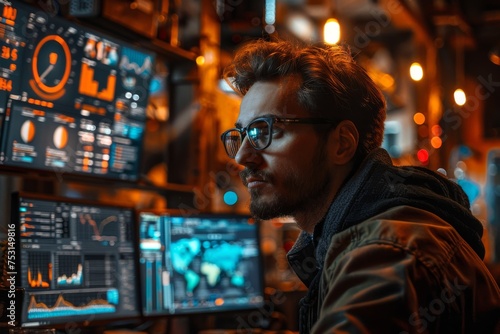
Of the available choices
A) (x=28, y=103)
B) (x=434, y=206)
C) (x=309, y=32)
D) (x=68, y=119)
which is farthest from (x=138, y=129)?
(x=309, y=32)

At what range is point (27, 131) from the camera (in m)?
2.79

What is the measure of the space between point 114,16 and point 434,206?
1863mm

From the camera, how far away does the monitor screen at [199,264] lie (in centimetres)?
320

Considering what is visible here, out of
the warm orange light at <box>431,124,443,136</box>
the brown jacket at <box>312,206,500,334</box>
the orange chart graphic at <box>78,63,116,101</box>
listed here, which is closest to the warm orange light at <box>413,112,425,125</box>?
the warm orange light at <box>431,124,443,136</box>

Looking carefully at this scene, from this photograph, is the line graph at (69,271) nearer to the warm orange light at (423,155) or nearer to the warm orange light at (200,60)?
the warm orange light at (200,60)

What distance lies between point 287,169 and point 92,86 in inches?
51.0

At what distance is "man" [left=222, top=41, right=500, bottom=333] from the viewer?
153 centimetres

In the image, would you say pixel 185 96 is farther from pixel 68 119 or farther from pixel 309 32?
pixel 309 32

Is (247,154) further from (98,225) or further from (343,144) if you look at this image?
(98,225)

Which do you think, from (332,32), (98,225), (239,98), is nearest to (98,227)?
(98,225)

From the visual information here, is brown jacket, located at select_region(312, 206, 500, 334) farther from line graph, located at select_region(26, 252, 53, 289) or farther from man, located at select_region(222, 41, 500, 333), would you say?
line graph, located at select_region(26, 252, 53, 289)

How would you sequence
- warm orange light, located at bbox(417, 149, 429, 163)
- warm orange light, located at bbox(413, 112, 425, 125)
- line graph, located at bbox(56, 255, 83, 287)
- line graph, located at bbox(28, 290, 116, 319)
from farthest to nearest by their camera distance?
warm orange light, located at bbox(413, 112, 425, 125) < warm orange light, located at bbox(417, 149, 429, 163) < line graph, located at bbox(56, 255, 83, 287) < line graph, located at bbox(28, 290, 116, 319)

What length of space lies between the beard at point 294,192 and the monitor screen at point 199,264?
47.7 inches

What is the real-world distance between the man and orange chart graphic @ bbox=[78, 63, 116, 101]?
780 mm
